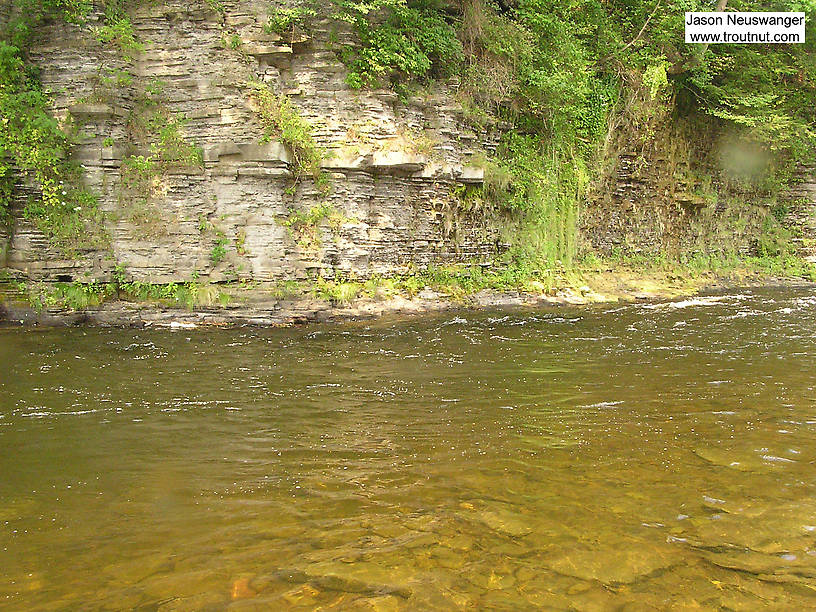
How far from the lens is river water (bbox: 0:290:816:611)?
3.03 meters

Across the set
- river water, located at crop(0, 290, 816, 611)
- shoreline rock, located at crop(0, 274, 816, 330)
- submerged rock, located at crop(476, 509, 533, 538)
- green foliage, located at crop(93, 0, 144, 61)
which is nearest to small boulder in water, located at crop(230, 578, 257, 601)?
river water, located at crop(0, 290, 816, 611)

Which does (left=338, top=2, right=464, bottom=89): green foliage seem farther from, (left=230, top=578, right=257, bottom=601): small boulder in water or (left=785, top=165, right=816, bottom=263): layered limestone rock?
(left=785, top=165, right=816, bottom=263): layered limestone rock

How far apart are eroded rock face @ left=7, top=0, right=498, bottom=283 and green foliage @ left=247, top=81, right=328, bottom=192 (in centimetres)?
15

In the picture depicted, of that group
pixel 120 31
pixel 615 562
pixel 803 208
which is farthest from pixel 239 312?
pixel 803 208

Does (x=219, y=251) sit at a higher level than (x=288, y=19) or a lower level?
lower

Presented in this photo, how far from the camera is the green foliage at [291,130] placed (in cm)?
1209

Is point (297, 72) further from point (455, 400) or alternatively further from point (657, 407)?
point (657, 407)

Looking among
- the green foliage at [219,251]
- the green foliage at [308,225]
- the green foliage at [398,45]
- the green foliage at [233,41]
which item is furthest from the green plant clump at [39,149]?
the green foliage at [398,45]

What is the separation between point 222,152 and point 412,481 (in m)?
9.75

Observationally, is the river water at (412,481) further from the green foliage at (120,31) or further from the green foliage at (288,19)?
the green foliage at (288,19)

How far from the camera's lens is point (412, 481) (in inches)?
171

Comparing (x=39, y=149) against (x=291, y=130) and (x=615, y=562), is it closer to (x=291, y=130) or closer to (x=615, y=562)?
(x=291, y=130)

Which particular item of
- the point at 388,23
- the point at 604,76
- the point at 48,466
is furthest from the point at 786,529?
the point at 604,76

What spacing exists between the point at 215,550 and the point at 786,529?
332 centimetres
